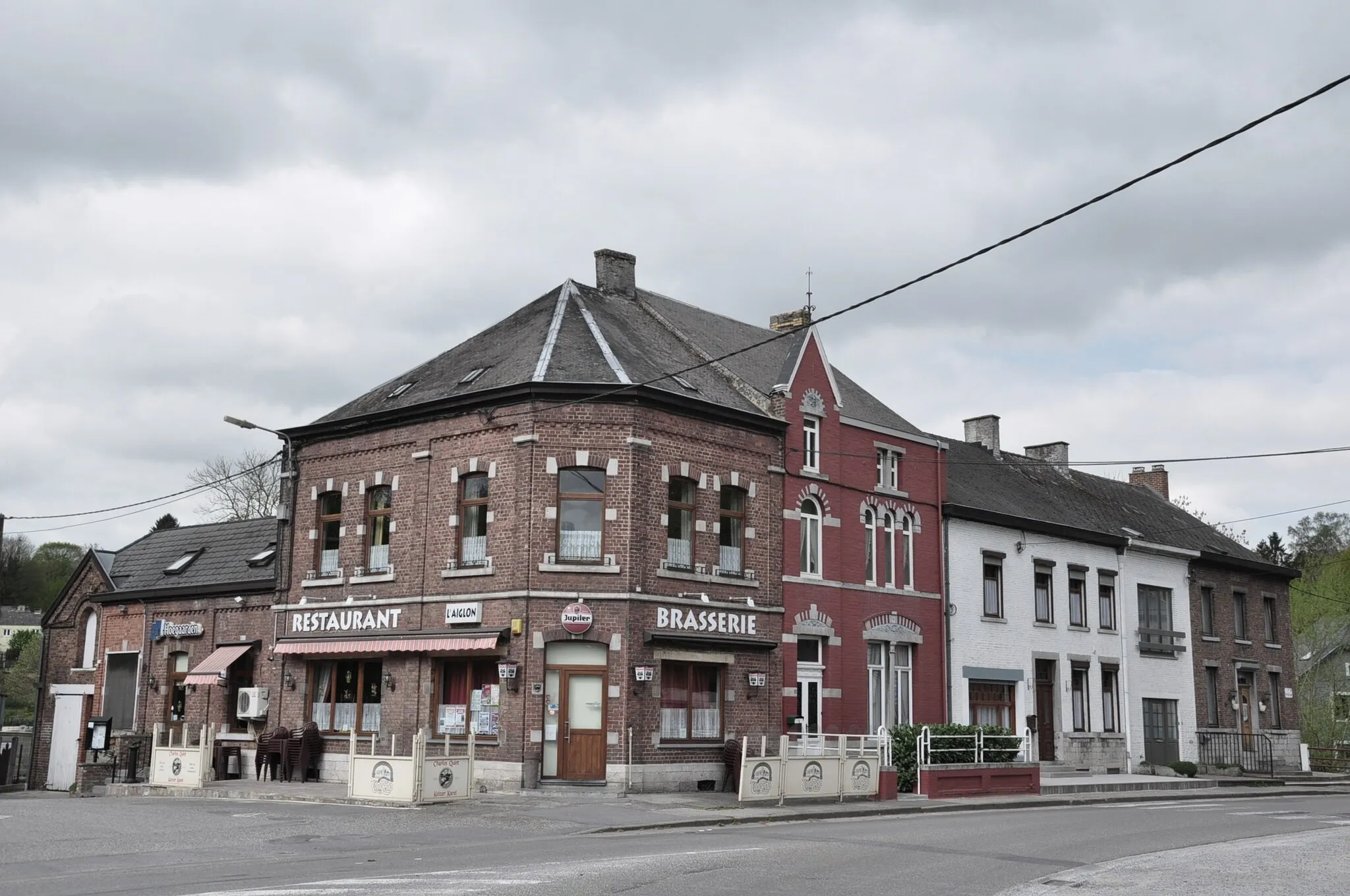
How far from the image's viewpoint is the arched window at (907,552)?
3288cm

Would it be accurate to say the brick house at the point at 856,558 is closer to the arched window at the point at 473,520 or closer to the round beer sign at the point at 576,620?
the round beer sign at the point at 576,620

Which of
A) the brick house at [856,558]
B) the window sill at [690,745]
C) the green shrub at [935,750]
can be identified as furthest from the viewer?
the brick house at [856,558]

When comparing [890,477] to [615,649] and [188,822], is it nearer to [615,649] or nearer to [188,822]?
[615,649]

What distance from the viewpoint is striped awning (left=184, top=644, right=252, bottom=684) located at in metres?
31.1

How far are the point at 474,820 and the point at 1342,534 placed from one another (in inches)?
3587

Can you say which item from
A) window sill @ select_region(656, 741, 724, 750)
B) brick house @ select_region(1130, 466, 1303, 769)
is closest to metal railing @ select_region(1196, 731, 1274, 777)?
brick house @ select_region(1130, 466, 1303, 769)

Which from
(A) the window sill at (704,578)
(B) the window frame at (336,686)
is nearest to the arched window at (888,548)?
(A) the window sill at (704,578)

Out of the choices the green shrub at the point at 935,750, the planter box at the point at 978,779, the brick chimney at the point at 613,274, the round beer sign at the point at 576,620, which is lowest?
the planter box at the point at 978,779

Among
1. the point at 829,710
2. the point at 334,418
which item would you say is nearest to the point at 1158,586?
the point at 829,710

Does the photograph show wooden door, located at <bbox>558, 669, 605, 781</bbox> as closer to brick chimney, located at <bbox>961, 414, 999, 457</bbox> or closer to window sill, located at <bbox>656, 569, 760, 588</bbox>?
window sill, located at <bbox>656, 569, 760, 588</bbox>

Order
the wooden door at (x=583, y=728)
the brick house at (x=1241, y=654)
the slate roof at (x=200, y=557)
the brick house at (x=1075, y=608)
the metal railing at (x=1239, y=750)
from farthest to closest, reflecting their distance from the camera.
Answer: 1. the brick house at (x=1241, y=654)
2. the metal railing at (x=1239, y=750)
3. the brick house at (x=1075, y=608)
4. the slate roof at (x=200, y=557)
5. the wooden door at (x=583, y=728)

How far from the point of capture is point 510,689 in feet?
83.9

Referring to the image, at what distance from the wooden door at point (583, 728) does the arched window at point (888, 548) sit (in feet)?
30.8

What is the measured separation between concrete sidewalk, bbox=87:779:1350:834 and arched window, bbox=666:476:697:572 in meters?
4.74
